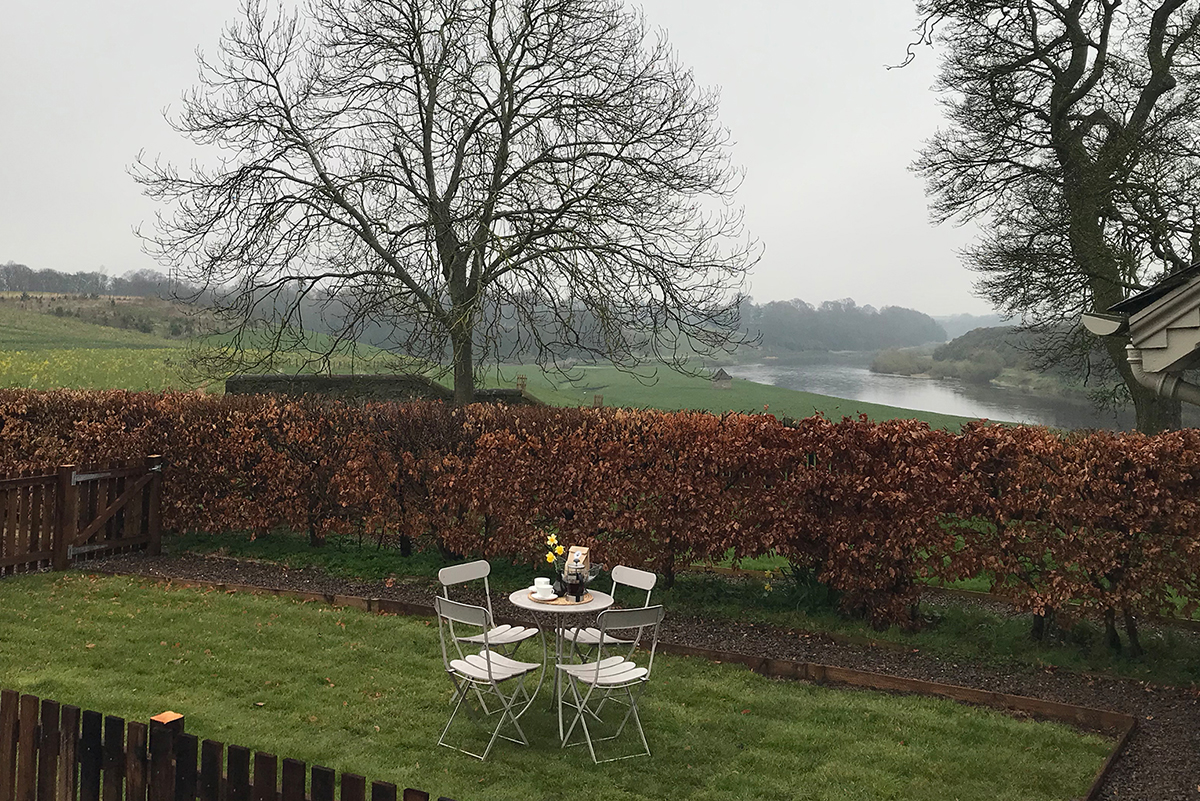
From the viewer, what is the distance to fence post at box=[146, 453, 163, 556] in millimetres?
11148

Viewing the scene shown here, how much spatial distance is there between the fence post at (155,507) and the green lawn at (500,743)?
3.33 metres

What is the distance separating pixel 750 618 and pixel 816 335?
16.2 m

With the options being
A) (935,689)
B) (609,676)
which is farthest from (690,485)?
(609,676)

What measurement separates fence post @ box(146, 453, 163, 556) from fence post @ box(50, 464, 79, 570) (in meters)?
1.07

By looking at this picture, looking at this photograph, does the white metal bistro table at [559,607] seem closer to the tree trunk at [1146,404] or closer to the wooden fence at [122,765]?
the wooden fence at [122,765]

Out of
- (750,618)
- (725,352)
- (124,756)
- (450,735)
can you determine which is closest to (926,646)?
(750,618)

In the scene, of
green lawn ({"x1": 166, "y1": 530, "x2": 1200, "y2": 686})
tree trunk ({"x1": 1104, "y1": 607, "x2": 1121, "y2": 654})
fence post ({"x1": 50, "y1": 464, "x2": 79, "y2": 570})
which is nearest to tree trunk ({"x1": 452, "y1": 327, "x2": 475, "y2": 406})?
green lawn ({"x1": 166, "y1": 530, "x2": 1200, "y2": 686})

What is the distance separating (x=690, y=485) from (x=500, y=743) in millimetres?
4079

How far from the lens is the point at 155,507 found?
440 inches

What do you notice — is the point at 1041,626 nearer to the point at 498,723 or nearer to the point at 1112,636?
the point at 1112,636

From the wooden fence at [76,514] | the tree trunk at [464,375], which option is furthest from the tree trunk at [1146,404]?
the wooden fence at [76,514]

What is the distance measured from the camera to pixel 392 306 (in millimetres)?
13406

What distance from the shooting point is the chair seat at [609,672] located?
538 centimetres

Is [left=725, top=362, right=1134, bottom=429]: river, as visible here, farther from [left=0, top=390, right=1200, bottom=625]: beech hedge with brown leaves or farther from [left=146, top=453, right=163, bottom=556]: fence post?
[left=146, top=453, right=163, bottom=556]: fence post
